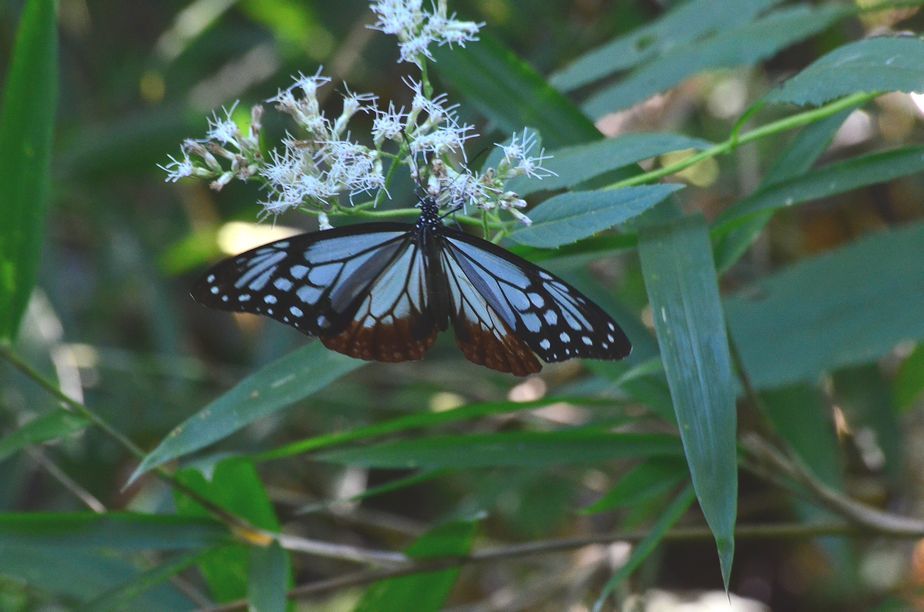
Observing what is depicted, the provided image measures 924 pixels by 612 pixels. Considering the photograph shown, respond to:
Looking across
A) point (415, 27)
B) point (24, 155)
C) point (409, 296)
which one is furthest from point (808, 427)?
point (24, 155)

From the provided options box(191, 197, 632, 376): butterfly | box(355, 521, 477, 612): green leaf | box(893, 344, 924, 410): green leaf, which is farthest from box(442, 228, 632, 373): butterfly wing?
box(893, 344, 924, 410): green leaf

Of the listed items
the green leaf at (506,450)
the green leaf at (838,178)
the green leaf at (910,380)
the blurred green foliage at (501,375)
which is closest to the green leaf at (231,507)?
the blurred green foliage at (501,375)

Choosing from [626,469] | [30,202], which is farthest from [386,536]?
[30,202]

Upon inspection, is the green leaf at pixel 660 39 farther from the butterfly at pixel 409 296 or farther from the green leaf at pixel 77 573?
the green leaf at pixel 77 573

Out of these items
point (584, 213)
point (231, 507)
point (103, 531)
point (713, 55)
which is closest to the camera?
point (584, 213)

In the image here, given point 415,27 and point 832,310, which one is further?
point 832,310

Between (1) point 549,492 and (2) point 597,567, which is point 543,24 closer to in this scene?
(1) point 549,492

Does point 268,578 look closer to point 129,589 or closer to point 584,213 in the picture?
point 129,589
